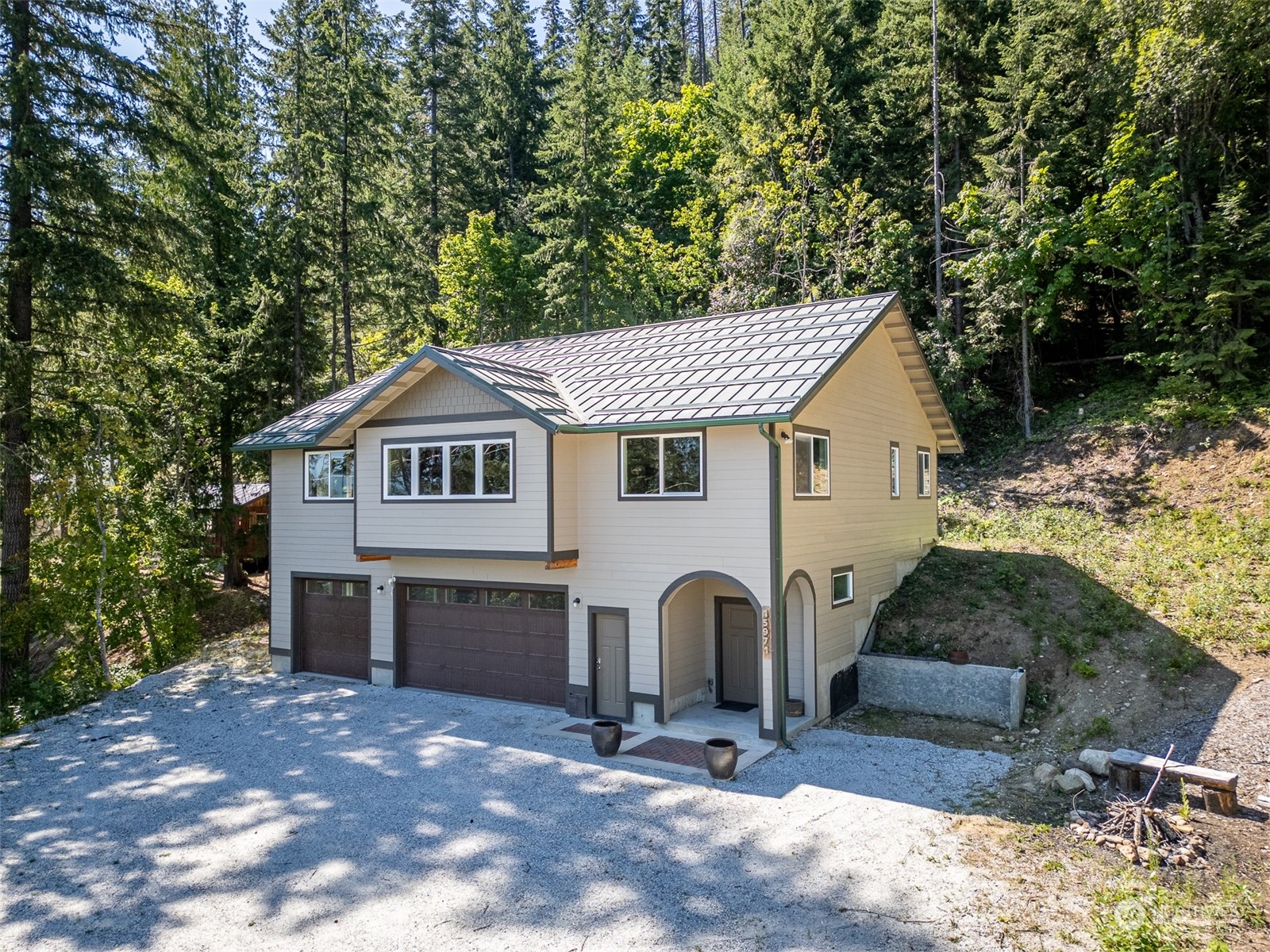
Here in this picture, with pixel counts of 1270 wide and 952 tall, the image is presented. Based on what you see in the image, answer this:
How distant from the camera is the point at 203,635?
20484mm

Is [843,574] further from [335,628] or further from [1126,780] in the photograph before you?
[335,628]

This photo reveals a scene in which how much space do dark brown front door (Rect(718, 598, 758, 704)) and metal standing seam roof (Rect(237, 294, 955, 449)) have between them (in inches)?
148

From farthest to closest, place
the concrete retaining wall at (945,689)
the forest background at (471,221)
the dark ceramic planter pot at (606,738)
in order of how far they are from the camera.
→ the forest background at (471,221) < the concrete retaining wall at (945,689) < the dark ceramic planter pot at (606,738)

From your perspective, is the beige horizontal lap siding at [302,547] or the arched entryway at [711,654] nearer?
the arched entryway at [711,654]

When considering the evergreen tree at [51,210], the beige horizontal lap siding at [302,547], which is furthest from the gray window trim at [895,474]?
the evergreen tree at [51,210]

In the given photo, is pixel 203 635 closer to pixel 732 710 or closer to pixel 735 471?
pixel 732 710

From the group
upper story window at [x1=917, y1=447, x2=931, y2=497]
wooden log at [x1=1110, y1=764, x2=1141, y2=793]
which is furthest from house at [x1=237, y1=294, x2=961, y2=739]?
wooden log at [x1=1110, y1=764, x2=1141, y2=793]

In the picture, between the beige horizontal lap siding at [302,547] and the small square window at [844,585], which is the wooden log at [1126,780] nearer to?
the small square window at [844,585]

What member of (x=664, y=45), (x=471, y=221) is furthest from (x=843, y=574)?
(x=664, y=45)

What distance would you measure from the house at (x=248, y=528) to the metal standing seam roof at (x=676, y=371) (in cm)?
743

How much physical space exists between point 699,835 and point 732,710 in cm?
467

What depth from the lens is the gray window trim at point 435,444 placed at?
1271cm

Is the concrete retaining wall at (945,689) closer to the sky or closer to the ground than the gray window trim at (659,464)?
closer to the ground

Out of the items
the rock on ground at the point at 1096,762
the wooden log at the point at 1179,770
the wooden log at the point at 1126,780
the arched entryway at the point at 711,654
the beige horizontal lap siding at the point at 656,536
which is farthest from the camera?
the arched entryway at the point at 711,654
